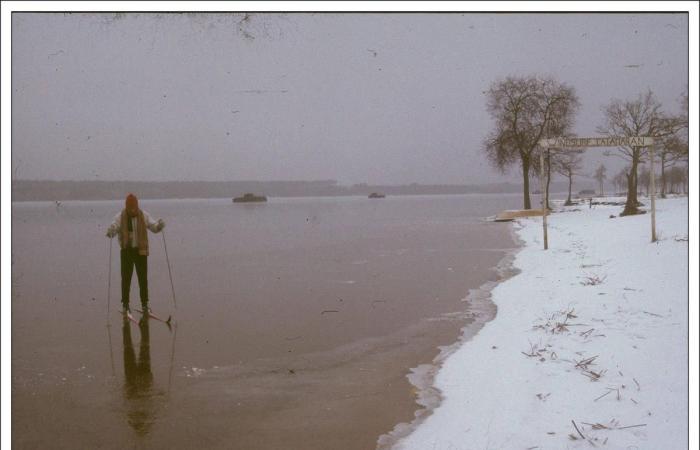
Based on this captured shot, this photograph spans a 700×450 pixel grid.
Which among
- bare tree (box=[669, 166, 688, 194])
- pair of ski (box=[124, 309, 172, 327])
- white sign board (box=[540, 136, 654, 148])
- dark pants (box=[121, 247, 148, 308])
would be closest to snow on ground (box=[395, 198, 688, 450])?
white sign board (box=[540, 136, 654, 148])

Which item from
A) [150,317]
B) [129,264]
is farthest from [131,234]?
[150,317]

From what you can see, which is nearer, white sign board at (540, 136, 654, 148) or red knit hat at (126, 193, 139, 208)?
red knit hat at (126, 193, 139, 208)

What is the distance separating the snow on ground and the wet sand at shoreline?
22.0 inches

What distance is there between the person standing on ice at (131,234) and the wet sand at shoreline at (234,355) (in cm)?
86

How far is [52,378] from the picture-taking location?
618cm

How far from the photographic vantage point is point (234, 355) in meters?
7.05

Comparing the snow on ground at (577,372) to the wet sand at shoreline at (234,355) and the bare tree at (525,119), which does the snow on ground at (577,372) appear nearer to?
the wet sand at shoreline at (234,355)

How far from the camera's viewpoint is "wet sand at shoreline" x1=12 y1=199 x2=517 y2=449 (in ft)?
15.9

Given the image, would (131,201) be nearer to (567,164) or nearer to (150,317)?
(150,317)

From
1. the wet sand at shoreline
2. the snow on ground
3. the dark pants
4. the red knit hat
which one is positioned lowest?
the wet sand at shoreline

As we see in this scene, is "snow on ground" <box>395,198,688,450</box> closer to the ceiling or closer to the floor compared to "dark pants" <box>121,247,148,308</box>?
closer to the floor

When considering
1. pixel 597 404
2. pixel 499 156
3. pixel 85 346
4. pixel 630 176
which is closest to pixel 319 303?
pixel 85 346

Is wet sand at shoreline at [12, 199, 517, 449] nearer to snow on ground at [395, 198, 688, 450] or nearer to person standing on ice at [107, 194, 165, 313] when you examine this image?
snow on ground at [395, 198, 688, 450]

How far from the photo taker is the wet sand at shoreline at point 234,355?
4.85 meters
